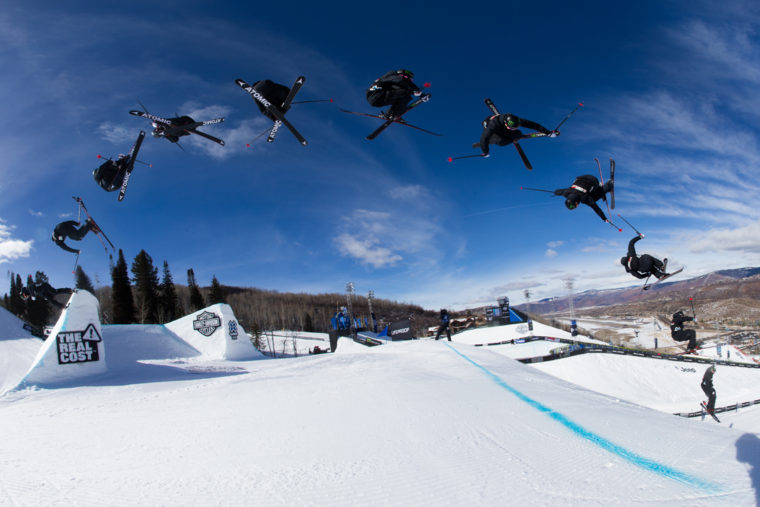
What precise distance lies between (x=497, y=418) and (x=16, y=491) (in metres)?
6.27

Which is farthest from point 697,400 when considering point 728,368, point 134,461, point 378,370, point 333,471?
point 134,461

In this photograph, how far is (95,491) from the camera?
3.89 metres

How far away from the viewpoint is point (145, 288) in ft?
211

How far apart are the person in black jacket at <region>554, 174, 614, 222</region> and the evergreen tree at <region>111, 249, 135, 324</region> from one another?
6541cm

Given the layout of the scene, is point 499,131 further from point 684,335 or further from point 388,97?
point 684,335

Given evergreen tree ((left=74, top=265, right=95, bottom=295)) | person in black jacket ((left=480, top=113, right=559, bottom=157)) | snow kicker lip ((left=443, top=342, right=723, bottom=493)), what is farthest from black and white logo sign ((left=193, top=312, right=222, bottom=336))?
evergreen tree ((left=74, top=265, right=95, bottom=295))

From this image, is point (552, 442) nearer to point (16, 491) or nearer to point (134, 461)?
point (134, 461)

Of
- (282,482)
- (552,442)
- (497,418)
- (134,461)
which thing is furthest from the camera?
(497,418)

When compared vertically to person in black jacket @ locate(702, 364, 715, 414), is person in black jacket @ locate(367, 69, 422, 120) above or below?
above

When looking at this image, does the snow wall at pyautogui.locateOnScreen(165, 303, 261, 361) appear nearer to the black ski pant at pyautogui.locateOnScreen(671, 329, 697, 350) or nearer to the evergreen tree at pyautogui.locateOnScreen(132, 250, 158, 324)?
the black ski pant at pyautogui.locateOnScreen(671, 329, 697, 350)

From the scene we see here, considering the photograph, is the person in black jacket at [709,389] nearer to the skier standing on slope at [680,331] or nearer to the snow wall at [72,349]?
the skier standing on slope at [680,331]

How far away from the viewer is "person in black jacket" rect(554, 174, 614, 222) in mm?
9555

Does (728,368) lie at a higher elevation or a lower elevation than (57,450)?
lower

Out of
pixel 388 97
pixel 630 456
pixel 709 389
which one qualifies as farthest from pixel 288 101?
pixel 709 389
